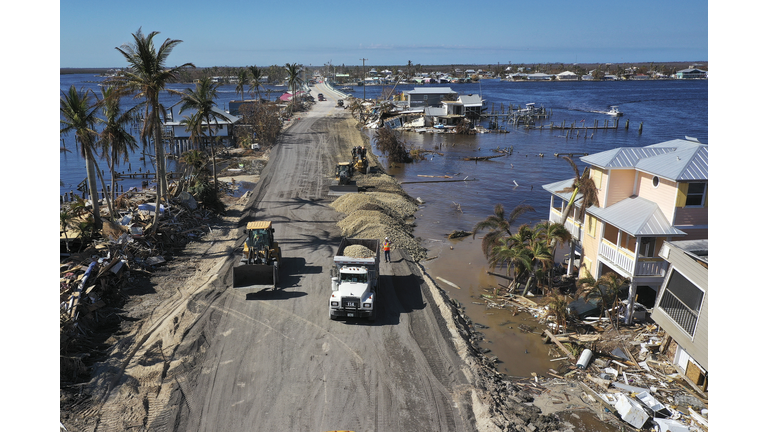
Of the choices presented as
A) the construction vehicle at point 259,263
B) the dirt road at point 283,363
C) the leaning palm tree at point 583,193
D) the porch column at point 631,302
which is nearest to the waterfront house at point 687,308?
the porch column at point 631,302

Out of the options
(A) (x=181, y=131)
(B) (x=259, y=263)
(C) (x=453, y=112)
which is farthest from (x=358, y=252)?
(C) (x=453, y=112)

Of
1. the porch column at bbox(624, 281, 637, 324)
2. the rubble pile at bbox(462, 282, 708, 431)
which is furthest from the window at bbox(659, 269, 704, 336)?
the porch column at bbox(624, 281, 637, 324)

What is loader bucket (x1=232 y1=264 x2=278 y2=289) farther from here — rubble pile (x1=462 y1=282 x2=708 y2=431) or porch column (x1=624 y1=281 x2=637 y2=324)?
porch column (x1=624 y1=281 x2=637 y2=324)

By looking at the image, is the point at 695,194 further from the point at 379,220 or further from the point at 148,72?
the point at 148,72

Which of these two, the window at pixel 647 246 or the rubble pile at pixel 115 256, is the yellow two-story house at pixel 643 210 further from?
the rubble pile at pixel 115 256

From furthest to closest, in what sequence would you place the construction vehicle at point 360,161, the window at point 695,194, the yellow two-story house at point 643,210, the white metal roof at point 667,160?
Answer: the construction vehicle at point 360,161 < the yellow two-story house at point 643,210 < the window at point 695,194 < the white metal roof at point 667,160

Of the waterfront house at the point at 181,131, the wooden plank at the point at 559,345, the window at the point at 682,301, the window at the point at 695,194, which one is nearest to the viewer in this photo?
the window at the point at 682,301

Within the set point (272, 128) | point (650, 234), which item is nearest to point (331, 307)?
point (650, 234)
